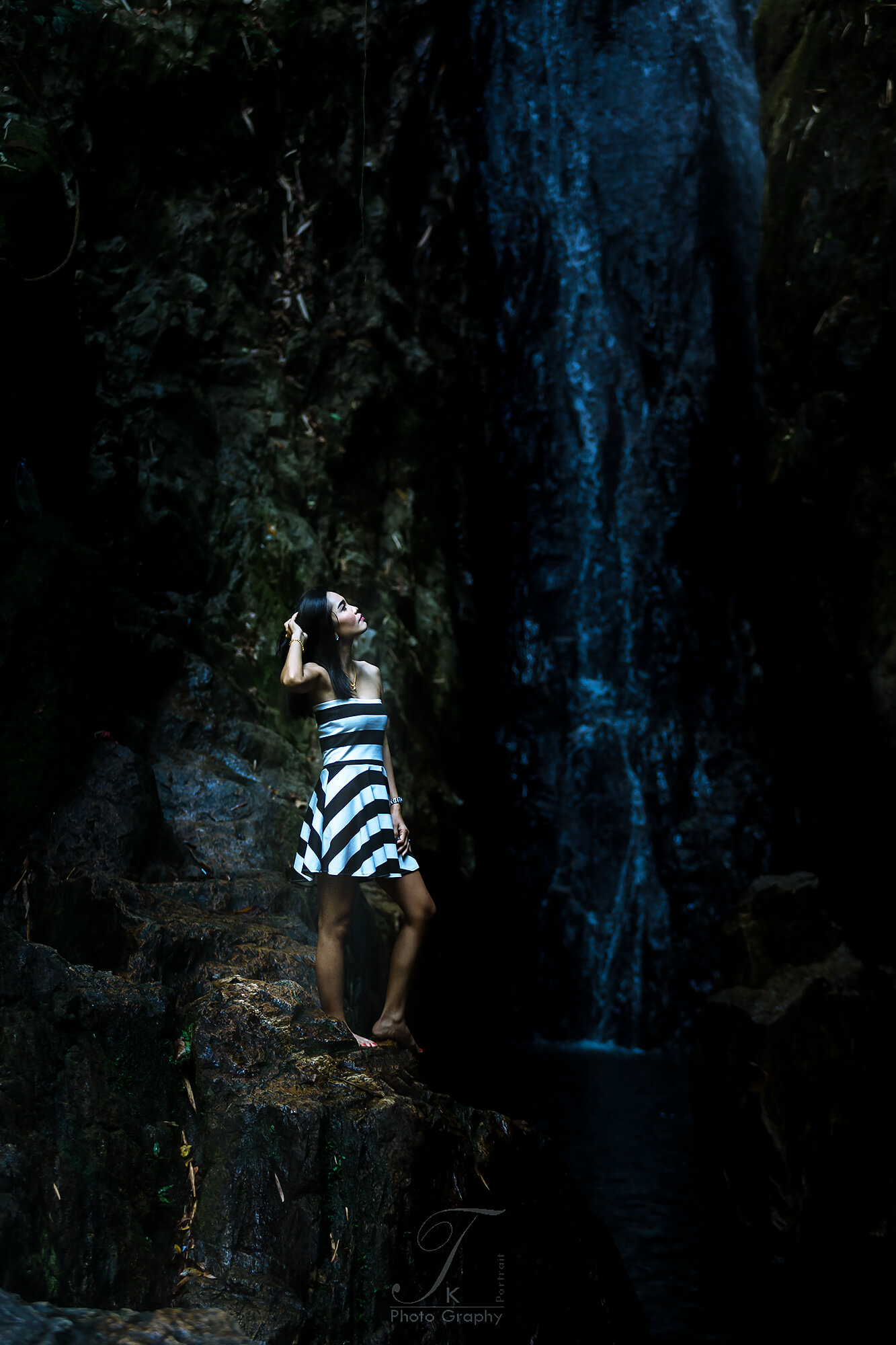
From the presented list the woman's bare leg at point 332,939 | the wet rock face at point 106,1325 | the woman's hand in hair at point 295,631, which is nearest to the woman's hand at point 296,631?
the woman's hand in hair at point 295,631

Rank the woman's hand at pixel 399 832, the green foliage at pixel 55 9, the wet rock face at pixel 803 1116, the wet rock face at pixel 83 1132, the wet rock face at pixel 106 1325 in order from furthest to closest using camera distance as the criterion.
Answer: the wet rock face at pixel 803 1116 < the green foliage at pixel 55 9 < the woman's hand at pixel 399 832 < the wet rock face at pixel 83 1132 < the wet rock face at pixel 106 1325

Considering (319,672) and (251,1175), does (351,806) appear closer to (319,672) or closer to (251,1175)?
(319,672)

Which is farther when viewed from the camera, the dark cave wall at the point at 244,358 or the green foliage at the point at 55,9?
the dark cave wall at the point at 244,358

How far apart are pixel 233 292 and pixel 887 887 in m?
6.53

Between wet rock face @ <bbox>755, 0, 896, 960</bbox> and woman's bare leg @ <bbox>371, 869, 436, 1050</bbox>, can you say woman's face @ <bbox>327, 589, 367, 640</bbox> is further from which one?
wet rock face @ <bbox>755, 0, 896, 960</bbox>

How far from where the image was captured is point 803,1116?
5.39m

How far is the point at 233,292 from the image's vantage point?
24.6 ft

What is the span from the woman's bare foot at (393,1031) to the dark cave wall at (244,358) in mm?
1916

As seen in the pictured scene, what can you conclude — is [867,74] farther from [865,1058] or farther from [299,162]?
[865,1058]

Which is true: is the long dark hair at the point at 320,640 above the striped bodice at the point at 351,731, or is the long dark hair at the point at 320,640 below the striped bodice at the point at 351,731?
above

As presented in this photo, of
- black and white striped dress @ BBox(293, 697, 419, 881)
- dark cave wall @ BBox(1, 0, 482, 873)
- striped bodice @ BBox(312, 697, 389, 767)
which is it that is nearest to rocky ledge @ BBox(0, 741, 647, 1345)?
black and white striped dress @ BBox(293, 697, 419, 881)

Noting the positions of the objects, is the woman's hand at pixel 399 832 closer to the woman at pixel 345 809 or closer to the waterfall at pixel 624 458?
the woman at pixel 345 809

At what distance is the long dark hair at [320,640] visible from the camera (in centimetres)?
412

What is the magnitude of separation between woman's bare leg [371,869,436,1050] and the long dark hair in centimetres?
80
